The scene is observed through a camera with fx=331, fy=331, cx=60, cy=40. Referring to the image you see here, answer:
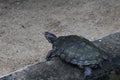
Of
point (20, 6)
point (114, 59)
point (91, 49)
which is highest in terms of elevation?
point (91, 49)

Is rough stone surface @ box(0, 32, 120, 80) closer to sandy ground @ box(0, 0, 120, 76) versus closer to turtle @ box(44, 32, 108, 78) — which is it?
turtle @ box(44, 32, 108, 78)

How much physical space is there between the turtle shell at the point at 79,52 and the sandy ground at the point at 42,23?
1.41 meters

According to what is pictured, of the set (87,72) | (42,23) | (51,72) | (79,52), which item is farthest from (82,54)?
(42,23)

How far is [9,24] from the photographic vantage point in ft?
20.6

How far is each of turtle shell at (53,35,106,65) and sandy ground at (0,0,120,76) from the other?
1.41 metres

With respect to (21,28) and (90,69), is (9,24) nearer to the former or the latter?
(21,28)

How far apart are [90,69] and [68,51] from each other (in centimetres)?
30

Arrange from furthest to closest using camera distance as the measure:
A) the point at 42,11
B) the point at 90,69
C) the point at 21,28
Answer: the point at 42,11
the point at 21,28
the point at 90,69


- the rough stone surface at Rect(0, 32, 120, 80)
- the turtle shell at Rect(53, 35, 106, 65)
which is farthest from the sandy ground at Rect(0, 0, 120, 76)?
the turtle shell at Rect(53, 35, 106, 65)

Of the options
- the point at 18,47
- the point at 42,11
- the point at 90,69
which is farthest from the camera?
the point at 42,11

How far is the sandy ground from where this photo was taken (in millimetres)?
5203

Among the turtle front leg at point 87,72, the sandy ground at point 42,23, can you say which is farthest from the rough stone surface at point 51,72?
the sandy ground at point 42,23

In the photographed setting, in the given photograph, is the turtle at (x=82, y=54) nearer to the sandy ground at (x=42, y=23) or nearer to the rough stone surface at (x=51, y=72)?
the rough stone surface at (x=51, y=72)

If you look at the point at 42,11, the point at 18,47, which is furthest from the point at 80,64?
the point at 42,11
